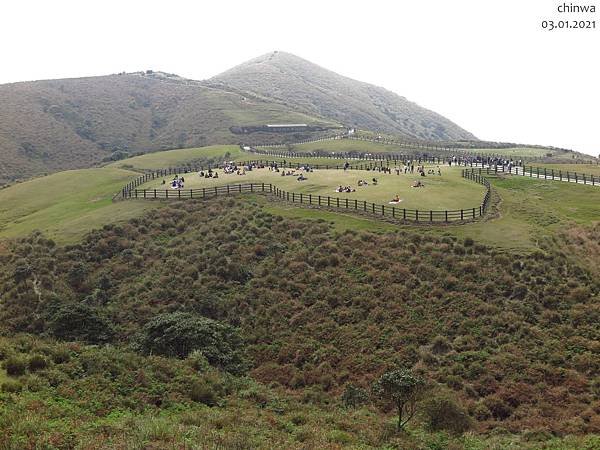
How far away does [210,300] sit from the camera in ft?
122

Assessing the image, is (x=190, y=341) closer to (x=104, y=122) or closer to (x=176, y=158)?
(x=176, y=158)

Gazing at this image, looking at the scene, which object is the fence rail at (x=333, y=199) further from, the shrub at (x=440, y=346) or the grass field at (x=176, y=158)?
the grass field at (x=176, y=158)

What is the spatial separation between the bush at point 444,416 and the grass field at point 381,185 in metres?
25.6

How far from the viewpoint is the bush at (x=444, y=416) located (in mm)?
21234

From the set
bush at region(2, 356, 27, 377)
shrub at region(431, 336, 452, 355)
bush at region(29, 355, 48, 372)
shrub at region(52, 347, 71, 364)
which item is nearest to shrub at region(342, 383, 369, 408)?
shrub at region(431, 336, 452, 355)

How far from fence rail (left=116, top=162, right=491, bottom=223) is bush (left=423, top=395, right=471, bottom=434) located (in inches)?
875

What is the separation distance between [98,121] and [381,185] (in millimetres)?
136995

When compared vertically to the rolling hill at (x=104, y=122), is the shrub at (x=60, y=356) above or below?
below

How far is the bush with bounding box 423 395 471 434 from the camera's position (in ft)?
69.7

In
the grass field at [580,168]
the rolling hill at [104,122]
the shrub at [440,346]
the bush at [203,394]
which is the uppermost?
the rolling hill at [104,122]

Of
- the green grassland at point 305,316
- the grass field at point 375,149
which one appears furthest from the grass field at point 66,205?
the grass field at point 375,149

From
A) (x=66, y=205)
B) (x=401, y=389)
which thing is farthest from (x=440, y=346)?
(x=66, y=205)

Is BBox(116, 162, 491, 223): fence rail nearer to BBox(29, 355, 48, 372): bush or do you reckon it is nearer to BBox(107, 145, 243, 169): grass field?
BBox(107, 145, 243, 169): grass field

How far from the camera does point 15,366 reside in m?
18.3
